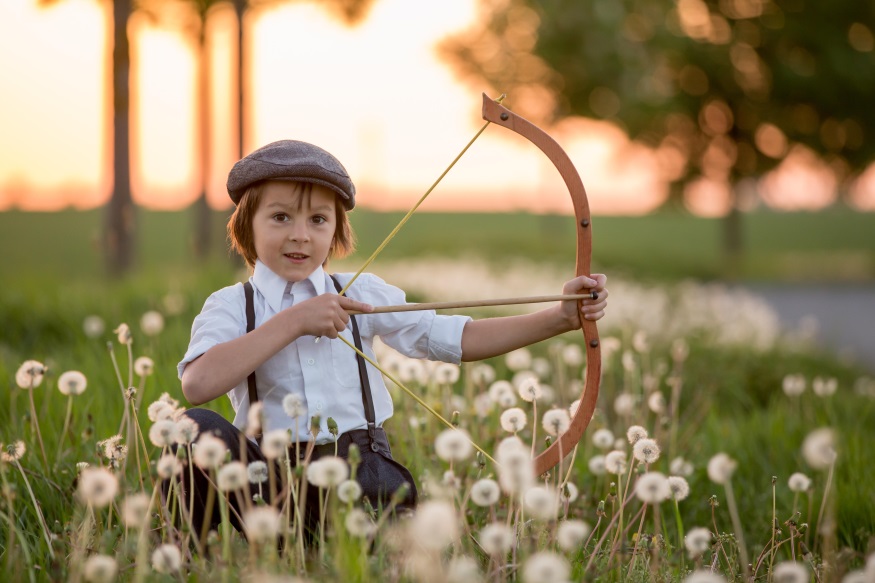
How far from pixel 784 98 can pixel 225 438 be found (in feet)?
67.1

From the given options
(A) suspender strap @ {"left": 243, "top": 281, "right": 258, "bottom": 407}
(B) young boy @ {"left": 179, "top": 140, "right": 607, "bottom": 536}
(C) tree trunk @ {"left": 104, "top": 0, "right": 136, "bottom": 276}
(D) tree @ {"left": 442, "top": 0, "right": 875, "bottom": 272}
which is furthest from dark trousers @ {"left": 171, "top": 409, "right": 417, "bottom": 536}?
(D) tree @ {"left": 442, "top": 0, "right": 875, "bottom": 272}

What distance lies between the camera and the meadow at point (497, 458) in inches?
76.1

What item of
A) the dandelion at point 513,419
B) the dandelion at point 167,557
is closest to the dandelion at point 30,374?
the dandelion at point 167,557

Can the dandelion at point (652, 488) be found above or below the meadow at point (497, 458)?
above

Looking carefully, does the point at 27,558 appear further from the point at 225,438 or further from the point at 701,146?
the point at 701,146

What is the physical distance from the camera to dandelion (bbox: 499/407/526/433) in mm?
2518

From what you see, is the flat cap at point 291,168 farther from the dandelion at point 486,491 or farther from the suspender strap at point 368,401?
the dandelion at point 486,491

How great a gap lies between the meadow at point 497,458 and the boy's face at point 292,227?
51cm

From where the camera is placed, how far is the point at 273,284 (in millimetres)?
2719

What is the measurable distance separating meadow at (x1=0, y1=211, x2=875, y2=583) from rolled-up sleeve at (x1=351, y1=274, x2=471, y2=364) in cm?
26

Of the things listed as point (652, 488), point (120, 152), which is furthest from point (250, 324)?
point (120, 152)

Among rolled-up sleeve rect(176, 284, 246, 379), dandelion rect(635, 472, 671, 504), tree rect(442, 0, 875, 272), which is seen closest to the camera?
dandelion rect(635, 472, 671, 504)

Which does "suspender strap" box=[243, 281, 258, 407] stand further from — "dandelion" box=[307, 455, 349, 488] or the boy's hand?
the boy's hand

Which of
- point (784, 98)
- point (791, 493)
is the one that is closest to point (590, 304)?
point (791, 493)
